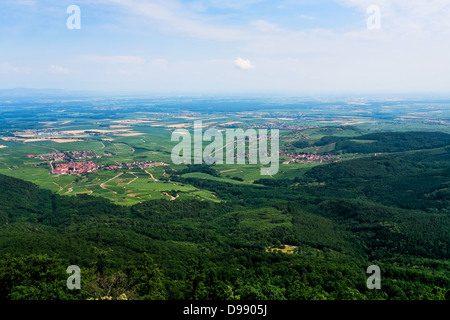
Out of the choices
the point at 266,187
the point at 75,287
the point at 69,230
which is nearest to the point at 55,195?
the point at 69,230

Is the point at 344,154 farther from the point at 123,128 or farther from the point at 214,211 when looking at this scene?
the point at 123,128

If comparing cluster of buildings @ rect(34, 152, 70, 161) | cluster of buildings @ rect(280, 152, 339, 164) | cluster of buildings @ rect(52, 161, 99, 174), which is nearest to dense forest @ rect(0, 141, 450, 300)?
cluster of buildings @ rect(52, 161, 99, 174)

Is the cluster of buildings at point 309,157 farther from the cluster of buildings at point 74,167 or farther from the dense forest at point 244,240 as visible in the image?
the cluster of buildings at point 74,167

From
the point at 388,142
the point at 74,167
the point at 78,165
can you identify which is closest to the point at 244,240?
the point at 74,167

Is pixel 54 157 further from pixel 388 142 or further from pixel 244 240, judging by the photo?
pixel 388 142

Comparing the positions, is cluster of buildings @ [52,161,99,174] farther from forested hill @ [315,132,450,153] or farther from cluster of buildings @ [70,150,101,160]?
forested hill @ [315,132,450,153]
